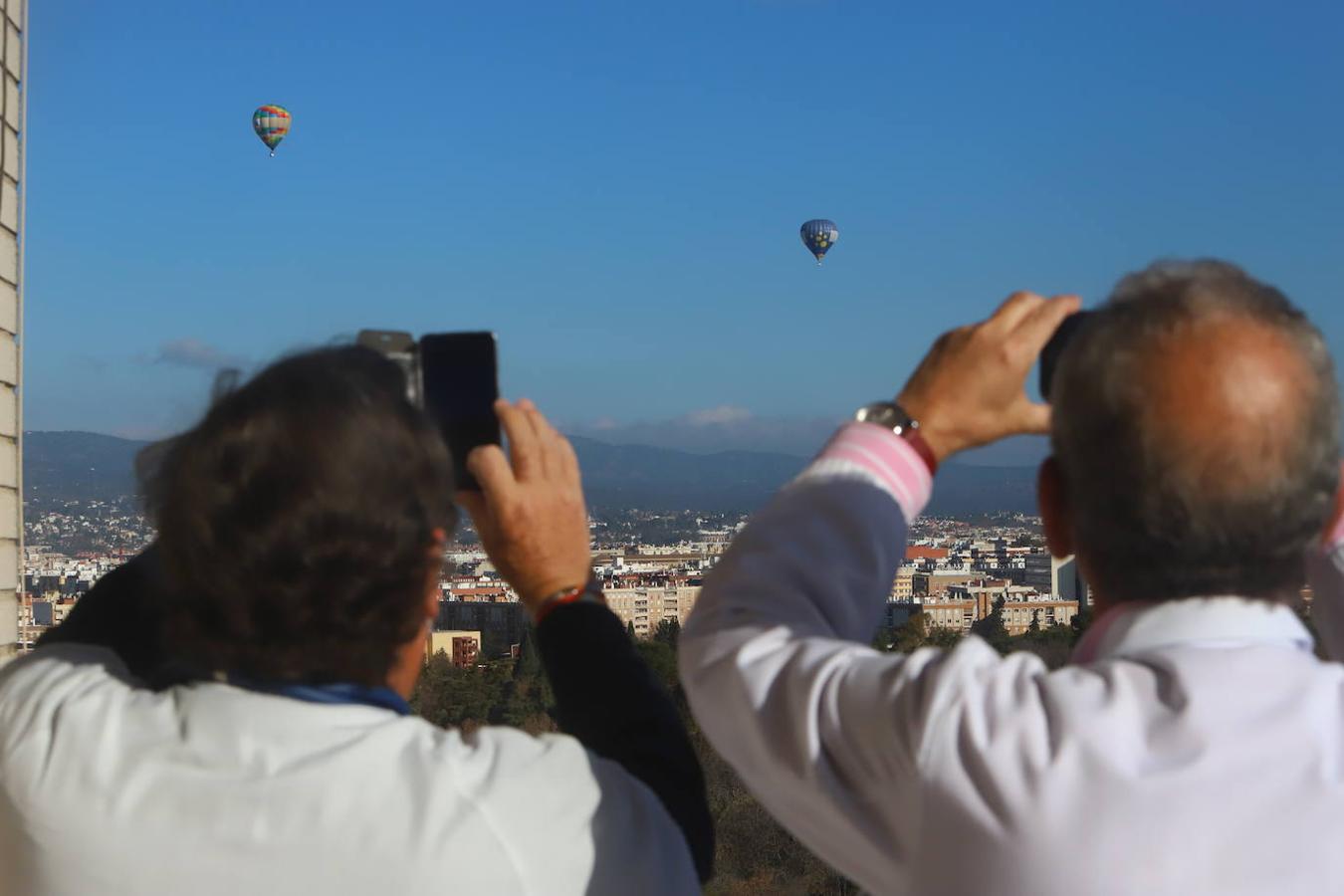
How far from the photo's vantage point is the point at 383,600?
3.59ft

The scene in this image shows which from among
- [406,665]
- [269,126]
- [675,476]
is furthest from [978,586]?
[675,476]

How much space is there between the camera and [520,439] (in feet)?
4.02

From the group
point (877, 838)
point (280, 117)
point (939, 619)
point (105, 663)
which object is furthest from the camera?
point (939, 619)

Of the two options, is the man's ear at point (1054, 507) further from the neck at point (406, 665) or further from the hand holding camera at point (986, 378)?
the neck at point (406, 665)

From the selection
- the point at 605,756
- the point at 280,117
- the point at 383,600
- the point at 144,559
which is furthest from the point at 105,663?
the point at 280,117

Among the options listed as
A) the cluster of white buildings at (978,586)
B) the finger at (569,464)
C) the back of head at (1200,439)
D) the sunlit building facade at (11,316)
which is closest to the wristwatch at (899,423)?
the back of head at (1200,439)

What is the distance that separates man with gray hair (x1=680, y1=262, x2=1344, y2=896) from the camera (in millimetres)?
883

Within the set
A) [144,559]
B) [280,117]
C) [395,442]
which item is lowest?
[144,559]

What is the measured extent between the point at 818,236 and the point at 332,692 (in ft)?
119

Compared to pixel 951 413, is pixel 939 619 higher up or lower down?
lower down

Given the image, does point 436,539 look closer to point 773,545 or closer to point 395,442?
point 395,442

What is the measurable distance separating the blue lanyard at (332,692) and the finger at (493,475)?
18 cm

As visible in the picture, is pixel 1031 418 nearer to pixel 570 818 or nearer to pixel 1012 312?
pixel 1012 312

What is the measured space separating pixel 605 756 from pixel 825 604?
0.23 metres
